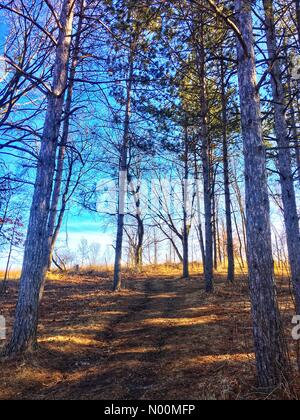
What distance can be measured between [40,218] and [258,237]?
3945mm

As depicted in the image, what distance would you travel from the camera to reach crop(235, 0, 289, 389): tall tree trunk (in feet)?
11.7

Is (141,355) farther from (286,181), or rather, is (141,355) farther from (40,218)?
(286,181)

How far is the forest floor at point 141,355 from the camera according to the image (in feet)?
12.8

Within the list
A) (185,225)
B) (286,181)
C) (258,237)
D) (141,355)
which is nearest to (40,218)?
(141,355)

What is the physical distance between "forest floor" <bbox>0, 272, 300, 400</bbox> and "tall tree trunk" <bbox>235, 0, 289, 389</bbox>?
199mm

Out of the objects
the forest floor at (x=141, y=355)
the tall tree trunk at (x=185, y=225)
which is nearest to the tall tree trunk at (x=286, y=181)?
the forest floor at (x=141, y=355)

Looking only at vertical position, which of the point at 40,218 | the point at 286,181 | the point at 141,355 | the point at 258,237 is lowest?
the point at 141,355

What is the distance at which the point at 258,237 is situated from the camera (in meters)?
3.84

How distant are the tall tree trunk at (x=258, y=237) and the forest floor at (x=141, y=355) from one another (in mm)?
199

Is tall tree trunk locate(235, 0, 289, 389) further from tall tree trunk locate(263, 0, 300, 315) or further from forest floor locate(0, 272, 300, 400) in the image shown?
tall tree trunk locate(263, 0, 300, 315)

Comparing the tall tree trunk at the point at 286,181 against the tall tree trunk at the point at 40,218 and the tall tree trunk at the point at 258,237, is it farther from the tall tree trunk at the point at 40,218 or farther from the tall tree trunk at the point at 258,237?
the tall tree trunk at the point at 40,218

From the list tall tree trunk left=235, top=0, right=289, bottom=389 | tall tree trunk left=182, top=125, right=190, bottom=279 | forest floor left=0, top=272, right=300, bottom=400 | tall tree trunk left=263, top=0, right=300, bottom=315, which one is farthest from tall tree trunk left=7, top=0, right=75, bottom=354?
tall tree trunk left=182, top=125, right=190, bottom=279
